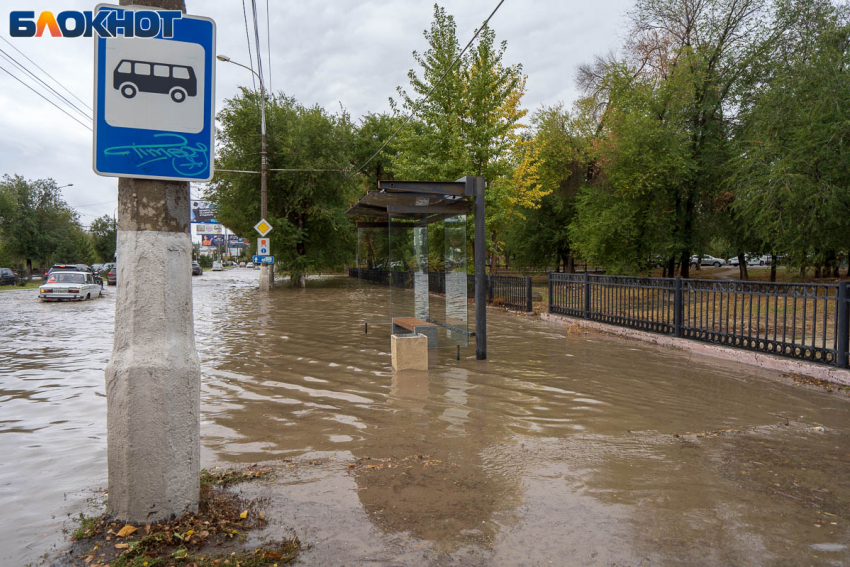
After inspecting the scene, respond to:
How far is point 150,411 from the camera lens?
133 inches

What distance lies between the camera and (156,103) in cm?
348

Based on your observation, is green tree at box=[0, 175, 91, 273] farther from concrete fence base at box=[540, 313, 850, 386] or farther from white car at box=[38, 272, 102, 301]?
concrete fence base at box=[540, 313, 850, 386]

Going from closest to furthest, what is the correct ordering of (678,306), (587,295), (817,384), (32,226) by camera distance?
1. (817,384)
2. (678,306)
3. (587,295)
4. (32,226)

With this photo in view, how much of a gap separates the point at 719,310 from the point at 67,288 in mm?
25544

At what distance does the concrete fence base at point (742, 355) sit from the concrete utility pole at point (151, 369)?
8188 mm

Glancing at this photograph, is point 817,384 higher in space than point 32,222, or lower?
lower

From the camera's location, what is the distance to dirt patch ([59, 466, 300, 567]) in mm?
3051

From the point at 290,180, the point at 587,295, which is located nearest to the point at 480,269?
the point at 587,295

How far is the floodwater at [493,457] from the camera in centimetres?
342

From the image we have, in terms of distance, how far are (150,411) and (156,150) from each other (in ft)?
5.25

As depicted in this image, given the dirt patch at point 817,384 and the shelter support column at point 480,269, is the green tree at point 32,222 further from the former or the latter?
the dirt patch at point 817,384

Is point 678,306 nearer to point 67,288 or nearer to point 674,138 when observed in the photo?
point 674,138

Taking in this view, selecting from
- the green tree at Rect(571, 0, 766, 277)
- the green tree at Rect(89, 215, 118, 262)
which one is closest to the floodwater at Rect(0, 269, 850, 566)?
the green tree at Rect(571, 0, 766, 277)


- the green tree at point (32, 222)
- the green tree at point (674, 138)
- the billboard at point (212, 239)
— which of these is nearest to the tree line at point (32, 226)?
the green tree at point (32, 222)
